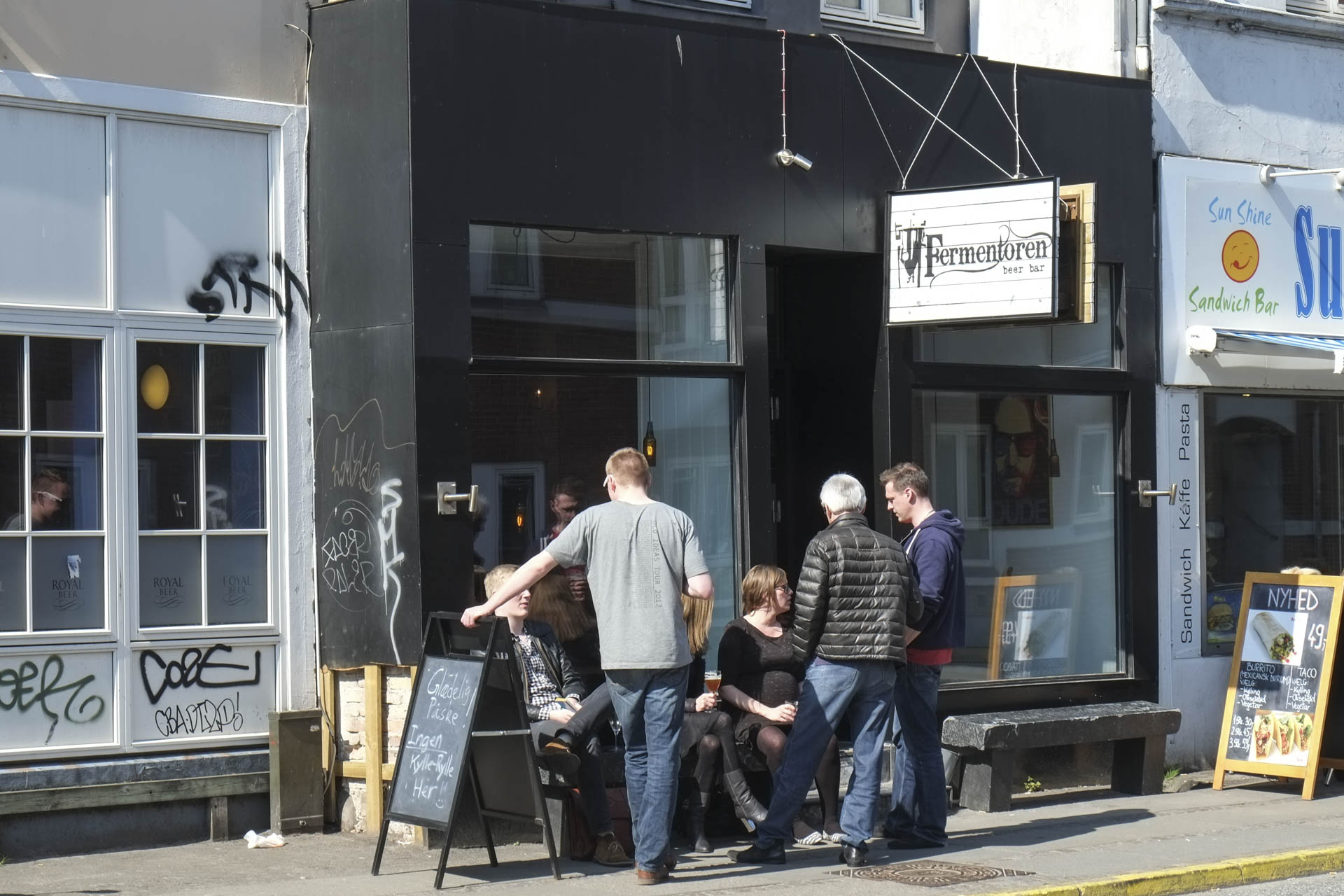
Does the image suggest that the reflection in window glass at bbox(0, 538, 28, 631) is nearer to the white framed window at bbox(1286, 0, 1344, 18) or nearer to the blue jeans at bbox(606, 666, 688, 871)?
the blue jeans at bbox(606, 666, 688, 871)

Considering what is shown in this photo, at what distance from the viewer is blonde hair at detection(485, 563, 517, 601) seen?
337 inches

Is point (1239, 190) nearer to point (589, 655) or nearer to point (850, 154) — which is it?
point (850, 154)

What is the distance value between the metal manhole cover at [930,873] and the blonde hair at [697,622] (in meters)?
1.50

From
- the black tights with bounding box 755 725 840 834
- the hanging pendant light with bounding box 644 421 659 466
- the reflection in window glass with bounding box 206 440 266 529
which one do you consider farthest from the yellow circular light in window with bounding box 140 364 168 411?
the black tights with bounding box 755 725 840 834

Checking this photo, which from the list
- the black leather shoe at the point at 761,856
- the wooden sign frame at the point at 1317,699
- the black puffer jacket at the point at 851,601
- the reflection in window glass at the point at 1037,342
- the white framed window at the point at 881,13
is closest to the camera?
the black puffer jacket at the point at 851,601

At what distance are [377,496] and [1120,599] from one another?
5325 mm

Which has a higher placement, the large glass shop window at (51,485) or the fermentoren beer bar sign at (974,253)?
the fermentoren beer bar sign at (974,253)

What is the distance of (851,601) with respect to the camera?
25.9 ft

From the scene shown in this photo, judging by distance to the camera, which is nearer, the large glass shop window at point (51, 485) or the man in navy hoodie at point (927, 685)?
the large glass shop window at point (51, 485)

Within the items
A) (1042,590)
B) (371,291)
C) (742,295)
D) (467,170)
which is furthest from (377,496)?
(1042,590)

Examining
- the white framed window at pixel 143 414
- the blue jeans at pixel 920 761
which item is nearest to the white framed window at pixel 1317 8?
the blue jeans at pixel 920 761

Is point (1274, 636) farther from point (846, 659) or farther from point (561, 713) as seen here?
point (561, 713)

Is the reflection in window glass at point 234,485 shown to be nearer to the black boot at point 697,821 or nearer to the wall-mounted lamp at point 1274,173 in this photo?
the black boot at point 697,821

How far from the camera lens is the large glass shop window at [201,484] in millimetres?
8766
